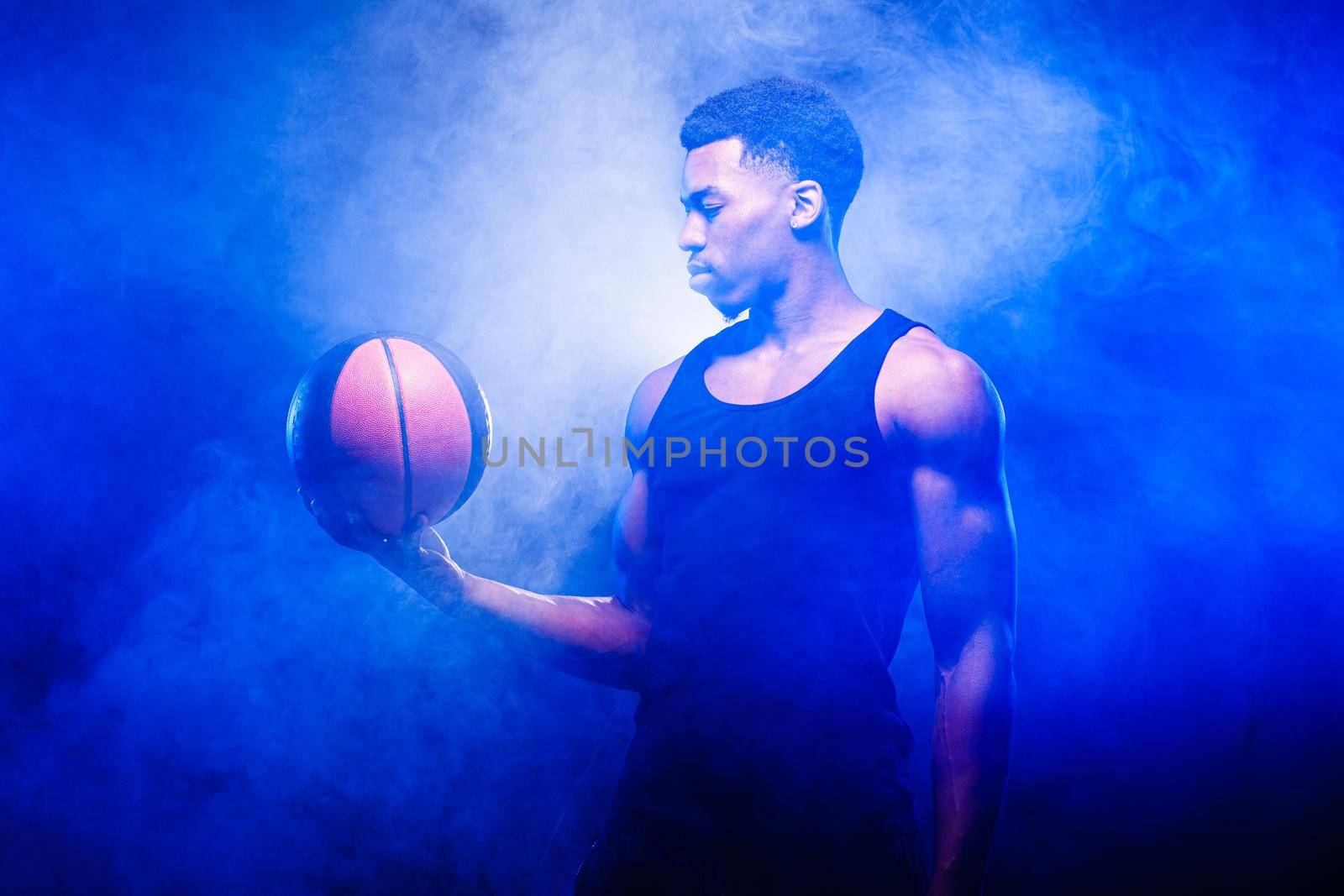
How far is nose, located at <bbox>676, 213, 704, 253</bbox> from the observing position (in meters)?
1.57

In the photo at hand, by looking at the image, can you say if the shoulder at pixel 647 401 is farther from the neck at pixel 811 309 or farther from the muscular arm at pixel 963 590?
the muscular arm at pixel 963 590

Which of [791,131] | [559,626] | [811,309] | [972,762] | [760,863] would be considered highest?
[791,131]

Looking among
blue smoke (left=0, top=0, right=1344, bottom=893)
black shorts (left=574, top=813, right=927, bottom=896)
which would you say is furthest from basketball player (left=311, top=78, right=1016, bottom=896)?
blue smoke (left=0, top=0, right=1344, bottom=893)

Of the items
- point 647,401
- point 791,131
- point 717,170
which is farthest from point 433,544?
point 791,131

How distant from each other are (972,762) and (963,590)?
25cm

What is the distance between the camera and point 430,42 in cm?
204

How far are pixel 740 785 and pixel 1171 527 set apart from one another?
4.13 feet

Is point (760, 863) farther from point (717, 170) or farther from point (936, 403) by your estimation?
point (717, 170)

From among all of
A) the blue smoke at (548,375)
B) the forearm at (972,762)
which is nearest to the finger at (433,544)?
the blue smoke at (548,375)

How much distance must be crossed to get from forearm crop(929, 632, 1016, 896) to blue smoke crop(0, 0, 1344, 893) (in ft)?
2.45

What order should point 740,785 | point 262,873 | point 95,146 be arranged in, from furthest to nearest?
point 95,146 → point 262,873 → point 740,785

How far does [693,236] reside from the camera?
1.57 metres

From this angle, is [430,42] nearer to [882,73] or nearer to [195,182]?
[195,182]

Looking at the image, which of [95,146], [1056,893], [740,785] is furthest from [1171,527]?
[95,146]
